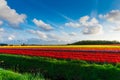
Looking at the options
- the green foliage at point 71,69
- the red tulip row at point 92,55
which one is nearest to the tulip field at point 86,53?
the red tulip row at point 92,55

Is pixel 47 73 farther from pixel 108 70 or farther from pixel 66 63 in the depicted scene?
pixel 108 70

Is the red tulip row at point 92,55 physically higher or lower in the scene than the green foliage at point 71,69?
higher

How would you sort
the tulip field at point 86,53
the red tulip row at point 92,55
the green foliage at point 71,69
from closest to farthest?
the green foliage at point 71,69
the red tulip row at point 92,55
the tulip field at point 86,53

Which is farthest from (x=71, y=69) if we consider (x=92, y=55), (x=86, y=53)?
(x=86, y=53)

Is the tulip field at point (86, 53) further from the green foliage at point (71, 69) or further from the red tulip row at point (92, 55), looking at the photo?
the green foliage at point (71, 69)

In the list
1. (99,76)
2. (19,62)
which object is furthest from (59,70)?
(19,62)

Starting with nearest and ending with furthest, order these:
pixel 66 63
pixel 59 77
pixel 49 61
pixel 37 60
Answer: pixel 59 77, pixel 66 63, pixel 49 61, pixel 37 60

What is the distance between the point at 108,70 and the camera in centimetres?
2342

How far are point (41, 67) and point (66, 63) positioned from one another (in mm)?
2889

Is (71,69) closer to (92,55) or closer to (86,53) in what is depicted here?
(92,55)

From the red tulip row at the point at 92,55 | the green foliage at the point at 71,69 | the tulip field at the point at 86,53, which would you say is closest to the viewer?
the green foliage at the point at 71,69

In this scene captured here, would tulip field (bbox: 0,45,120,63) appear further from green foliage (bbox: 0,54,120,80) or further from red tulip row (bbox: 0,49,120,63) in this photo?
green foliage (bbox: 0,54,120,80)

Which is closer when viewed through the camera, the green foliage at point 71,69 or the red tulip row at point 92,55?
the green foliage at point 71,69

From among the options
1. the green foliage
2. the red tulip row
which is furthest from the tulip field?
the green foliage
